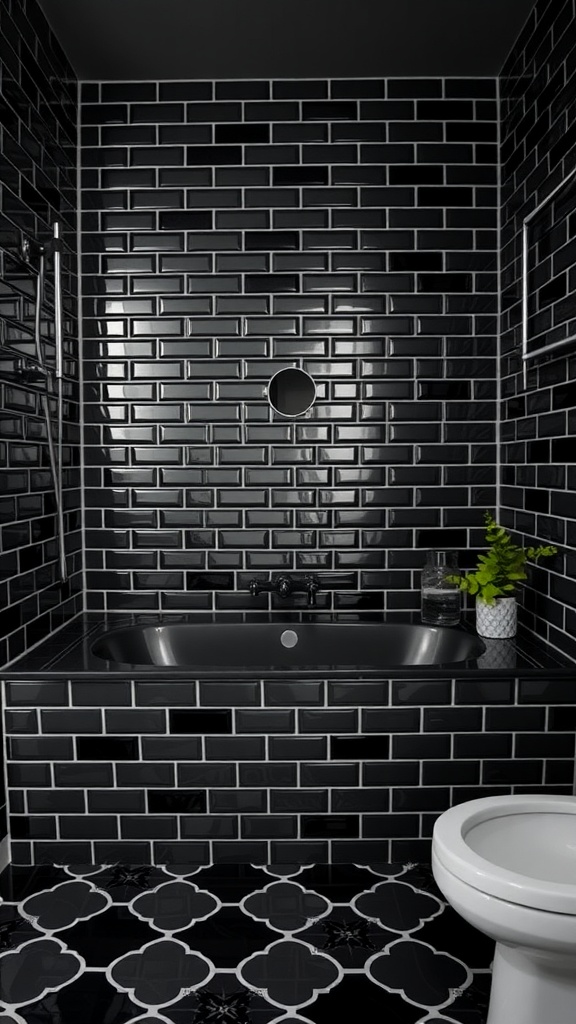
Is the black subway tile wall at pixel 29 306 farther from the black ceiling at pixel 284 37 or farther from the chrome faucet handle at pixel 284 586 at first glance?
the chrome faucet handle at pixel 284 586

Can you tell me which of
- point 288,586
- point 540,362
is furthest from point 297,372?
point 540,362

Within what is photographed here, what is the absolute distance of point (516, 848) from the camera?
1.71 metres

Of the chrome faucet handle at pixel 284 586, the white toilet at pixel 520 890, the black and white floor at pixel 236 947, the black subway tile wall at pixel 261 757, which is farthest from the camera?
the chrome faucet handle at pixel 284 586

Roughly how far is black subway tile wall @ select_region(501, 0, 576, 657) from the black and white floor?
1020 mm

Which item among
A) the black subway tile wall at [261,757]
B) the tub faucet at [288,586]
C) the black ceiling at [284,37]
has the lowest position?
the black subway tile wall at [261,757]

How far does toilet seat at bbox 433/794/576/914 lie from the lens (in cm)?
145

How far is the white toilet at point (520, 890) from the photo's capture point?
4.74 feet

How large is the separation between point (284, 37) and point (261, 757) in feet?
8.82

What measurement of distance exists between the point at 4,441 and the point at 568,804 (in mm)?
1960

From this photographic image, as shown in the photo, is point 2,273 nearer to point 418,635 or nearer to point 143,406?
point 143,406

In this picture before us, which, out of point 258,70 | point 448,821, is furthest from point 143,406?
point 448,821

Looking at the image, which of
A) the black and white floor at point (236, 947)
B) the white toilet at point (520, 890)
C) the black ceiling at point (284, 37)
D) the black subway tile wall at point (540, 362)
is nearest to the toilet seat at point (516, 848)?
the white toilet at point (520, 890)

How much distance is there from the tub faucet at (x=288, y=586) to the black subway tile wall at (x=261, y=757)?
784 millimetres

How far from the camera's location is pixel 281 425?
3359 mm
